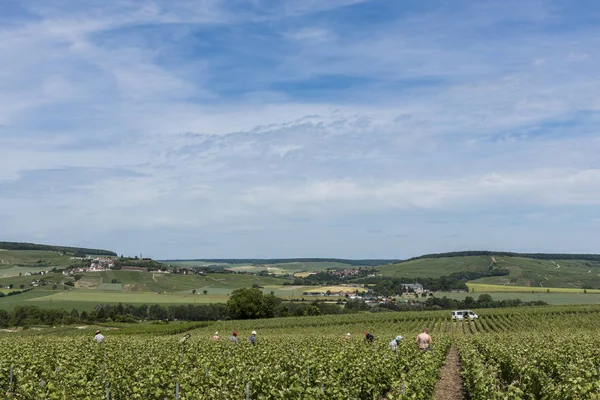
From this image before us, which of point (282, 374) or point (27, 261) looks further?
point (27, 261)

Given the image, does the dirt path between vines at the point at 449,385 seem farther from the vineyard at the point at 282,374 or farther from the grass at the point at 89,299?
the grass at the point at 89,299

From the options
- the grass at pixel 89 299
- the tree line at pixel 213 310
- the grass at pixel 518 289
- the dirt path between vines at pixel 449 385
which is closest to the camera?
the dirt path between vines at pixel 449 385

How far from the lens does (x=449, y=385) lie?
2147 centimetres

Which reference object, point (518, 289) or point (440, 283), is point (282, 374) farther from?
point (440, 283)

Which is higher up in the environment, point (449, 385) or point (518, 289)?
point (449, 385)

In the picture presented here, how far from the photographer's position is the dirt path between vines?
63.1 ft

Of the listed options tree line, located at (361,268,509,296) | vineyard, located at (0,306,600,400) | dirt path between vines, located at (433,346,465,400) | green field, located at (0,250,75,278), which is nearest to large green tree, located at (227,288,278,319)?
vineyard, located at (0,306,600,400)

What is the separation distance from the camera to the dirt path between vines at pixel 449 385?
1922 cm

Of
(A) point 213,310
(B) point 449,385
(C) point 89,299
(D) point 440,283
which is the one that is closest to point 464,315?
(B) point 449,385

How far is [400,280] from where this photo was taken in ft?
637

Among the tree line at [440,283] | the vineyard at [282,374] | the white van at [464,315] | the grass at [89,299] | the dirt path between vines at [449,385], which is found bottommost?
the grass at [89,299]

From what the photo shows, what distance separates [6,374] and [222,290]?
5525 inches

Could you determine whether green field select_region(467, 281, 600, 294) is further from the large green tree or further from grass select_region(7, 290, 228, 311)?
the large green tree

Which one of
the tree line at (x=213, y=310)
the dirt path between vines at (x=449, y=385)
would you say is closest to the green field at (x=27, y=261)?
the tree line at (x=213, y=310)
